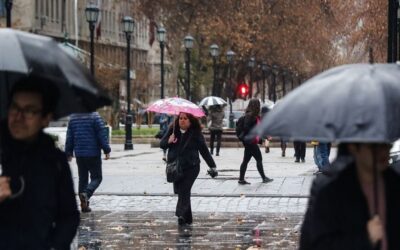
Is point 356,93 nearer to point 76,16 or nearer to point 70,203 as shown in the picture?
point 70,203

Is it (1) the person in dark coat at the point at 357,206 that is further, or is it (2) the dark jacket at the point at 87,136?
(2) the dark jacket at the point at 87,136

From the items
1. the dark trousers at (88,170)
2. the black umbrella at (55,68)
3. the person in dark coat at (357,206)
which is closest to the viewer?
the person in dark coat at (357,206)

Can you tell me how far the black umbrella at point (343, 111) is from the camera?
14.8 ft

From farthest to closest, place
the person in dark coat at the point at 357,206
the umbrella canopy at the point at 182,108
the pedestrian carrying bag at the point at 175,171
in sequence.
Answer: the umbrella canopy at the point at 182,108 < the pedestrian carrying bag at the point at 175,171 < the person in dark coat at the point at 357,206

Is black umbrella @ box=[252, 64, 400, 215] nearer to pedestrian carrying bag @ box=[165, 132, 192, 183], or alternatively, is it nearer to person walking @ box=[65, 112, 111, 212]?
pedestrian carrying bag @ box=[165, 132, 192, 183]

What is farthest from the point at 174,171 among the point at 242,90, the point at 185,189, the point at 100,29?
the point at 100,29

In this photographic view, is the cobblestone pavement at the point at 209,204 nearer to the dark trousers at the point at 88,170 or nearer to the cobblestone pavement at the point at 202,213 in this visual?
the cobblestone pavement at the point at 202,213

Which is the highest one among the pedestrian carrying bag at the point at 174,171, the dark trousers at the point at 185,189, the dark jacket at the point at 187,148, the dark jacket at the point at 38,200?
the dark jacket at the point at 38,200

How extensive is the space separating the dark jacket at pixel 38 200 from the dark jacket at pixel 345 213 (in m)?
1.22

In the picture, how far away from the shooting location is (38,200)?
16.3 ft

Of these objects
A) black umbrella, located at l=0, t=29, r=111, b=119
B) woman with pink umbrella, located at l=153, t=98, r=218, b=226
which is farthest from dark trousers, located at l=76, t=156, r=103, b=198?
black umbrella, located at l=0, t=29, r=111, b=119

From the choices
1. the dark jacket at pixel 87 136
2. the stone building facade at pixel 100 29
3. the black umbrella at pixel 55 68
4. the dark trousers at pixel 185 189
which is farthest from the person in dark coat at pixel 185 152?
the stone building facade at pixel 100 29

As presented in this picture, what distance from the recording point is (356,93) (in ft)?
15.2

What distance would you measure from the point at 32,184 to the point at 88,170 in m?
10.7
